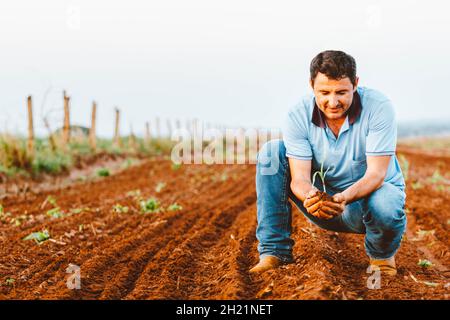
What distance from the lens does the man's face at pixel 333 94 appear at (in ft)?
12.4

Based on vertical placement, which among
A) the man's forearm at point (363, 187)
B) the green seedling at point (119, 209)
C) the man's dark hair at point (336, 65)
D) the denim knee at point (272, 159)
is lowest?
the green seedling at point (119, 209)

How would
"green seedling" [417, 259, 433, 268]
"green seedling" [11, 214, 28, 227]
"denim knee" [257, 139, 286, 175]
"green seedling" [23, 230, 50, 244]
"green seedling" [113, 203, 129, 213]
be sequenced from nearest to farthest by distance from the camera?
"denim knee" [257, 139, 286, 175], "green seedling" [417, 259, 433, 268], "green seedling" [23, 230, 50, 244], "green seedling" [11, 214, 28, 227], "green seedling" [113, 203, 129, 213]

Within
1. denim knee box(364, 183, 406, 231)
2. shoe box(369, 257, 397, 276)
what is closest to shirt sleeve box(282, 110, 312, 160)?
denim knee box(364, 183, 406, 231)

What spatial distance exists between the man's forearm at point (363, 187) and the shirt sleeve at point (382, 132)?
6.2 inches

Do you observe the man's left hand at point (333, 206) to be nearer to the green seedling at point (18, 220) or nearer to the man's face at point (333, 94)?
the man's face at point (333, 94)

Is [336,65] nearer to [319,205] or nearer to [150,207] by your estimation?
[319,205]

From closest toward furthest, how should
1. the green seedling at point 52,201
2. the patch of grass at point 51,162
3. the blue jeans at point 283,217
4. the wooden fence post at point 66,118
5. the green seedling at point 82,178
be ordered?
the blue jeans at point 283,217 < the green seedling at point 52,201 < the patch of grass at point 51,162 < the green seedling at point 82,178 < the wooden fence post at point 66,118

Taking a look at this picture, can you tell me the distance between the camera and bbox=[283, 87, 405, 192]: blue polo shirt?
390 centimetres

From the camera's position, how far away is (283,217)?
165 inches

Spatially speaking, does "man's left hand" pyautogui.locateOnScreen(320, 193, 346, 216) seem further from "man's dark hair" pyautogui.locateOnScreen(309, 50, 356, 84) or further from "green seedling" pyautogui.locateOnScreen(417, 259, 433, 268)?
"green seedling" pyautogui.locateOnScreen(417, 259, 433, 268)

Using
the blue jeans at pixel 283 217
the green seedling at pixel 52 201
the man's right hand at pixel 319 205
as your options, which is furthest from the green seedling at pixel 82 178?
the man's right hand at pixel 319 205

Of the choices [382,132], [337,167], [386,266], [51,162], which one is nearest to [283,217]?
[337,167]

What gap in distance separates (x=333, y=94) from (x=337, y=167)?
21.3 inches
